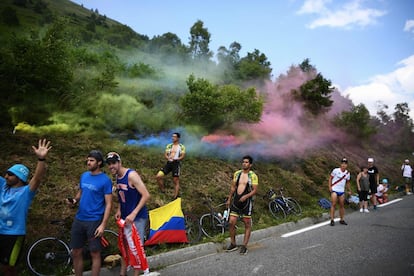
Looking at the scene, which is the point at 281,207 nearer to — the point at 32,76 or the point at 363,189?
the point at 363,189

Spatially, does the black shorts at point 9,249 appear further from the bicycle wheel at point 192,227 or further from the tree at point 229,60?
the tree at point 229,60

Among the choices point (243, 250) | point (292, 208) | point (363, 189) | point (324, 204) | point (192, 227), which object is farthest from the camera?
point (324, 204)

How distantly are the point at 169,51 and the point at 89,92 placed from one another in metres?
39.4

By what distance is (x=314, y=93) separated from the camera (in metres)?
24.0

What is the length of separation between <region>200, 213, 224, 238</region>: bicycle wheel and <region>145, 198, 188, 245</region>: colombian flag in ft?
4.28

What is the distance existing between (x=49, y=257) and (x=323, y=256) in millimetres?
5133

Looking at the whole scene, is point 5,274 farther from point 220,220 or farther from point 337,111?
point 337,111

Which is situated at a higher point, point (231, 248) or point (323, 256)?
point (323, 256)

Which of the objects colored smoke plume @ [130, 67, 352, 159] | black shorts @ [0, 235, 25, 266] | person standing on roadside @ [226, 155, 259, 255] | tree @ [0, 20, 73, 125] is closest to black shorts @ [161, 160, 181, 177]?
person standing on roadside @ [226, 155, 259, 255]

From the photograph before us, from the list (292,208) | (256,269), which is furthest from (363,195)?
(256,269)

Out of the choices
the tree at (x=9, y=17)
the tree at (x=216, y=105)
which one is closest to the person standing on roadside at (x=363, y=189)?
the tree at (x=216, y=105)

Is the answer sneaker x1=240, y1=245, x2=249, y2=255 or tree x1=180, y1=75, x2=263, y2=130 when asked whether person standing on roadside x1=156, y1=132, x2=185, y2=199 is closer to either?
sneaker x1=240, y1=245, x2=249, y2=255

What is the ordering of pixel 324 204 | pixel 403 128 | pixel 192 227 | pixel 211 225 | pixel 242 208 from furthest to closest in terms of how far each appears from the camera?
1. pixel 403 128
2. pixel 324 204
3. pixel 211 225
4. pixel 192 227
5. pixel 242 208

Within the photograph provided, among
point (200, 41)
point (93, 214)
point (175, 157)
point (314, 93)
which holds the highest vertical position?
point (200, 41)
